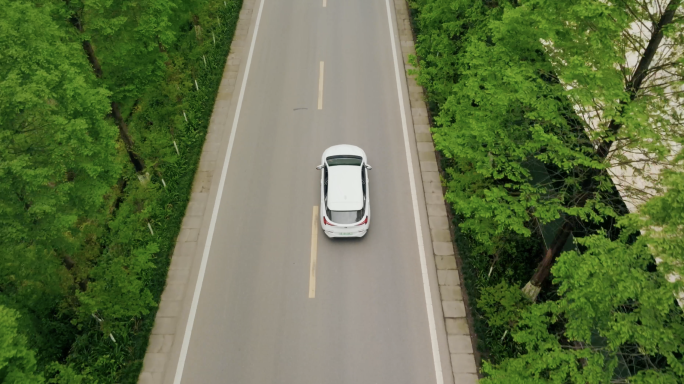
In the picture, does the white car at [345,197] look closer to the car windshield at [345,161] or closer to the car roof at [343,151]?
the car windshield at [345,161]

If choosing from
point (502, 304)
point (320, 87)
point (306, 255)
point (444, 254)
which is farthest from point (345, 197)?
point (320, 87)

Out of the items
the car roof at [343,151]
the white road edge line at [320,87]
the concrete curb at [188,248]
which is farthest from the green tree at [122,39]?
the car roof at [343,151]

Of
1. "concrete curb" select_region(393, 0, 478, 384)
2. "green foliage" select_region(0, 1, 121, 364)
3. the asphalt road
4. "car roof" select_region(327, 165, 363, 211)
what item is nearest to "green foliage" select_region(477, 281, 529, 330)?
"concrete curb" select_region(393, 0, 478, 384)

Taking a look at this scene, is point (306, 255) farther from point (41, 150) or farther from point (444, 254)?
point (41, 150)

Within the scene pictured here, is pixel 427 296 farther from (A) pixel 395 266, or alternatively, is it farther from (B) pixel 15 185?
(B) pixel 15 185

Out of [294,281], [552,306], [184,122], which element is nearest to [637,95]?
[552,306]

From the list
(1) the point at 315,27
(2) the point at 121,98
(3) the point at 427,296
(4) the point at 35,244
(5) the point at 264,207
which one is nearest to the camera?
(4) the point at 35,244

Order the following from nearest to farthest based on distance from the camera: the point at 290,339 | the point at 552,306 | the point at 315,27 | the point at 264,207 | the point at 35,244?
the point at 552,306 → the point at 35,244 → the point at 290,339 → the point at 264,207 → the point at 315,27
